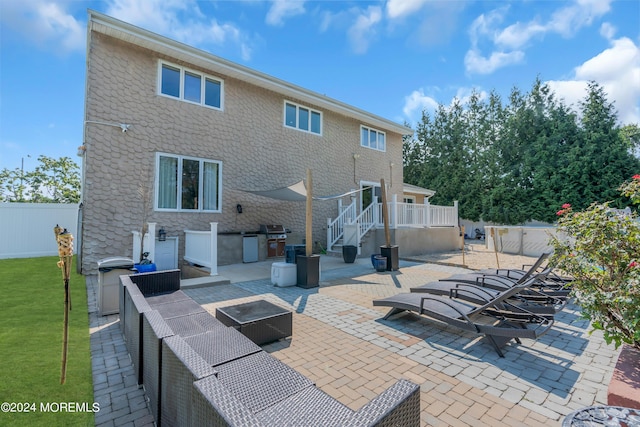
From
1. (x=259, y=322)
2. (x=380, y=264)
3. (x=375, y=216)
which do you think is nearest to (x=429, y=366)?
(x=259, y=322)

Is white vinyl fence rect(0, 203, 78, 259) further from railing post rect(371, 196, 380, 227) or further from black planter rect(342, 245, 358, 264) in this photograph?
railing post rect(371, 196, 380, 227)

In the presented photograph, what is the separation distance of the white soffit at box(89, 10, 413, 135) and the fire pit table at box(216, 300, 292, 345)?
8506mm

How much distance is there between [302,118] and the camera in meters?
13.0

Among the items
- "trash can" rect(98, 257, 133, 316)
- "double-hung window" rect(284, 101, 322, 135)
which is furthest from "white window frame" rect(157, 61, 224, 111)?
"trash can" rect(98, 257, 133, 316)

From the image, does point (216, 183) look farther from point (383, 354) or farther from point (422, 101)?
point (422, 101)

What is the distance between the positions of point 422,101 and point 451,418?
33.0 m

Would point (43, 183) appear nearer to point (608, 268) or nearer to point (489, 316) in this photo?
point (489, 316)

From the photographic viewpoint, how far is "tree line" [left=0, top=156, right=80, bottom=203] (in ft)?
83.8

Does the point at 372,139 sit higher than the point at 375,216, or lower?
higher

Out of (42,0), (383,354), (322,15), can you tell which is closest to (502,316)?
(383,354)

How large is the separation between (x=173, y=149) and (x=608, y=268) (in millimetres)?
10342

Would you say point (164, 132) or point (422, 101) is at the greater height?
point (422, 101)

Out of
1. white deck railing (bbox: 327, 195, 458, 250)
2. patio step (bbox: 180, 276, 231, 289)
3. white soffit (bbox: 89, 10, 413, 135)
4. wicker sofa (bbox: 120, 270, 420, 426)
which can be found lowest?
patio step (bbox: 180, 276, 231, 289)

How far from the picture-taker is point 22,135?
23000 mm
